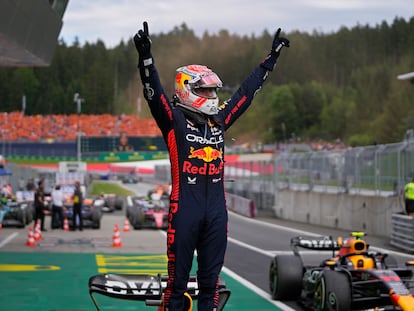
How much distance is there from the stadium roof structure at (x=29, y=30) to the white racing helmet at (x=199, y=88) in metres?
9.58

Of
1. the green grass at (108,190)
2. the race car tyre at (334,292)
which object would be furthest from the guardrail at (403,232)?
the green grass at (108,190)

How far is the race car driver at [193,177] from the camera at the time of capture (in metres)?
5.99

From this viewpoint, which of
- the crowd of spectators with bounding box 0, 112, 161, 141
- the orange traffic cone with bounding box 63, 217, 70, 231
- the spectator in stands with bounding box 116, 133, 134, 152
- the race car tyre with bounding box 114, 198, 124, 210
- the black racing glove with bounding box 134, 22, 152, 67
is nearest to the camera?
the black racing glove with bounding box 134, 22, 152, 67

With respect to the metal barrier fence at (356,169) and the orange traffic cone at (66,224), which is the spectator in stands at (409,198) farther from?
the orange traffic cone at (66,224)

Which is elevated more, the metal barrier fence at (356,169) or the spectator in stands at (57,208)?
the metal barrier fence at (356,169)

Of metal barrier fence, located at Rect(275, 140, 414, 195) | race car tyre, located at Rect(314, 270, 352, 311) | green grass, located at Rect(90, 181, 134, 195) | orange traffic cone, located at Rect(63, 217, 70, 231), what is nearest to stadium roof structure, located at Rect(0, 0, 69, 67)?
race car tyre, located at Rect(314, 270, 352, 311)

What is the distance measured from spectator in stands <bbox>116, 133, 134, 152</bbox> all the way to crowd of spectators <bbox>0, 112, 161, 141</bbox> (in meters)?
0.84

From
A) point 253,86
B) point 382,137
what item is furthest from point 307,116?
point 253,86

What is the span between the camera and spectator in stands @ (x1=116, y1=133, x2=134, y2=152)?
11081cm

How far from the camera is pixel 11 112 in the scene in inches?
3996

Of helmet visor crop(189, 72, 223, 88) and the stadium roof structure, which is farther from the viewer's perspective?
the stadium roof structure

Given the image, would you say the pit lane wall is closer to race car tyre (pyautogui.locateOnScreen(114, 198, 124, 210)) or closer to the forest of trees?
race car tyre (pyautogui.locateOnScreen(114, 198, 124, 210))

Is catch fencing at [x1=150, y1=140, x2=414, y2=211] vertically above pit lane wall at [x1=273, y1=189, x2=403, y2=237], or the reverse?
catch fencing at [x1=150, y1=140, x2=414, y2=211]

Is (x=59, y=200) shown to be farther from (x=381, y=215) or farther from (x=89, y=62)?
(x=89, y=62)
